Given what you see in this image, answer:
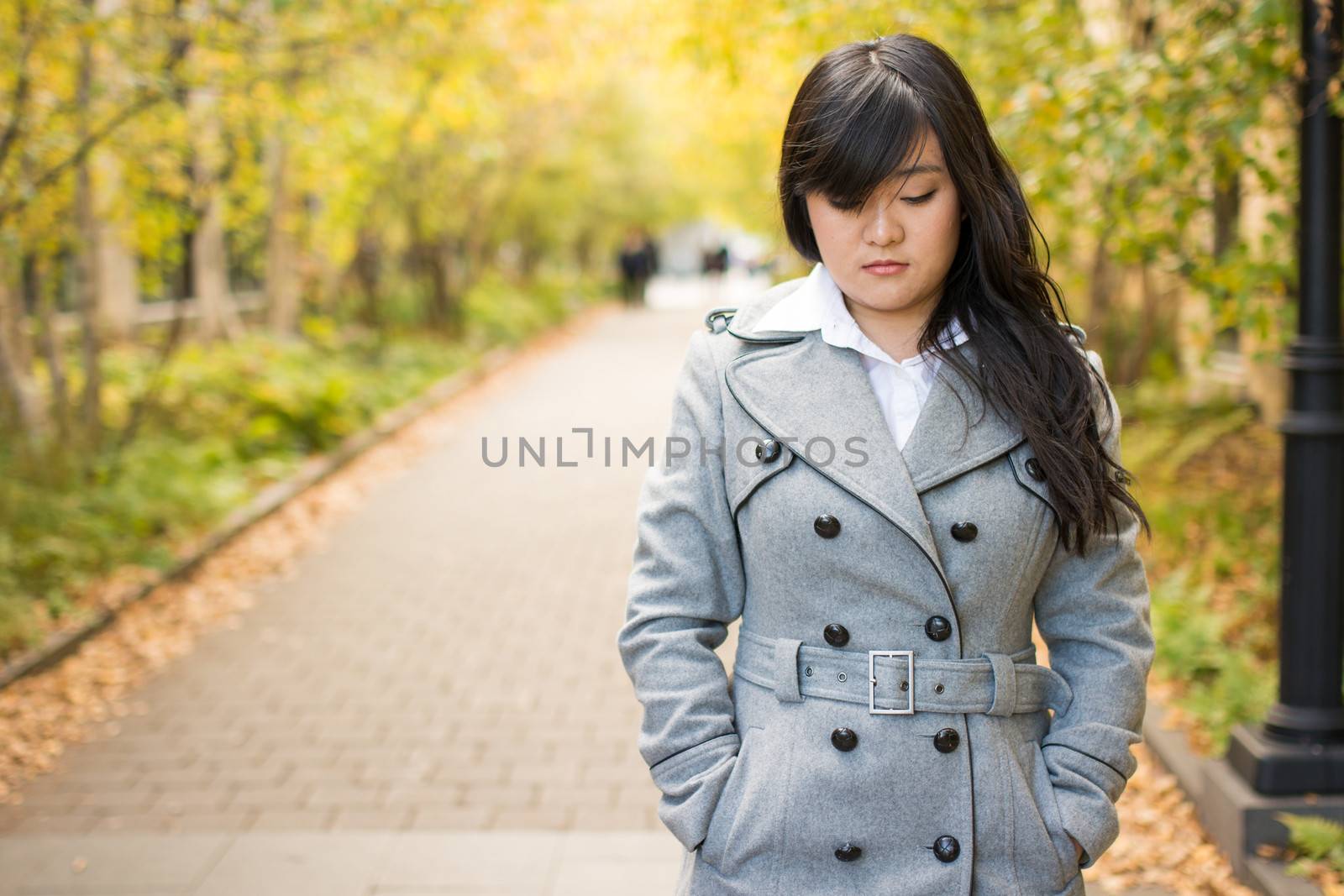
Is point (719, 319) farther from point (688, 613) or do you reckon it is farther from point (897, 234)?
point (688, 613)

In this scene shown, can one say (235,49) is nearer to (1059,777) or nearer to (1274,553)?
(1274,553)

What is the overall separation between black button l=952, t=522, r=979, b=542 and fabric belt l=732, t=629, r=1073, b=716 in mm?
189

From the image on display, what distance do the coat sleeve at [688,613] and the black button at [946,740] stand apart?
12.2 inches

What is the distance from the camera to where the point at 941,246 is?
76.5 inches

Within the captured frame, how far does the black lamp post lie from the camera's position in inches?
149

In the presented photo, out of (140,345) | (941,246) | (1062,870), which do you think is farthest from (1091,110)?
(140,345)

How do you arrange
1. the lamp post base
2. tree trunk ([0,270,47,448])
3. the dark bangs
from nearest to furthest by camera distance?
the dark bangs
the lamp post base
tree trunk ([0,270,47,448])

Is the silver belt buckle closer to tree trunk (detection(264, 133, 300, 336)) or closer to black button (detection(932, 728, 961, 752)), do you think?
black button (detection(932, 728, 961, 752))

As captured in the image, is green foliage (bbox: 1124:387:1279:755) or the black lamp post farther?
green foliage (bbox: 1124:387:1279:755)

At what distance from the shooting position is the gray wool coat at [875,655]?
192cm

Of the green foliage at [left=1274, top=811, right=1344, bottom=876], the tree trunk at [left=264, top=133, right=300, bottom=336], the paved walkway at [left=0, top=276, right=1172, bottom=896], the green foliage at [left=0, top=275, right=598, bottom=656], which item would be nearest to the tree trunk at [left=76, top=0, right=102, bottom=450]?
the green foliage at [left=0, top=275, right=598, bottom=656]

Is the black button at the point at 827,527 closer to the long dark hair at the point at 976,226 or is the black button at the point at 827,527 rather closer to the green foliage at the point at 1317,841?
the long dark hair at the point at 976,226

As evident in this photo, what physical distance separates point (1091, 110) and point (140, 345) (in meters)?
13.6

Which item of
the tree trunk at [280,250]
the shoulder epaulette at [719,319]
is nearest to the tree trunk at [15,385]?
the tree trunk at [280,250]
